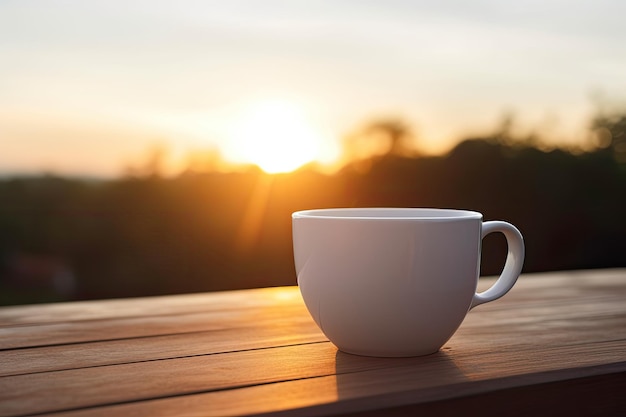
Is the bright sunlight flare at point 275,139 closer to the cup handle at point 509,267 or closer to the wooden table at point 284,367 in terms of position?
the wooden table at point 284,367

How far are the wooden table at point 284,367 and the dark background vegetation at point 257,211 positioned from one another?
144 centimetres

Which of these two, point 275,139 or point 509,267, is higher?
point 275,139

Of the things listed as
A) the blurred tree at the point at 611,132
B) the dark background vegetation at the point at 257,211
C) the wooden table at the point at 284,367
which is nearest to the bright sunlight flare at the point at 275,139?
the dark background vegetation at the point at 257,211

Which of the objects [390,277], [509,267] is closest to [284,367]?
[390,277]

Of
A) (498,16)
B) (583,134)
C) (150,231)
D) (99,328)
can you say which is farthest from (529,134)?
(99,328)

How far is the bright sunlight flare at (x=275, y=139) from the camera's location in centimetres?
214

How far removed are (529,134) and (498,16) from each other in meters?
0.52

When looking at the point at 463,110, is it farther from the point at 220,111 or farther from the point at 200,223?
the point at 200,223

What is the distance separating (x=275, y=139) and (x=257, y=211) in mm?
278

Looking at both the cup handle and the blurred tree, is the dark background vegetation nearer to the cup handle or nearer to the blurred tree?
the blurred tree

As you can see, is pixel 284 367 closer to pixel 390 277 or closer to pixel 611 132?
pixel 390 277

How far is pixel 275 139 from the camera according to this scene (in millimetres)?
2152

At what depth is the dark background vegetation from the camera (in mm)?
2270

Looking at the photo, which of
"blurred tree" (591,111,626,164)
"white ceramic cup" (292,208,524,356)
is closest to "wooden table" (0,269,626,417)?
"white ceramic cup" (292,208,524,356)
